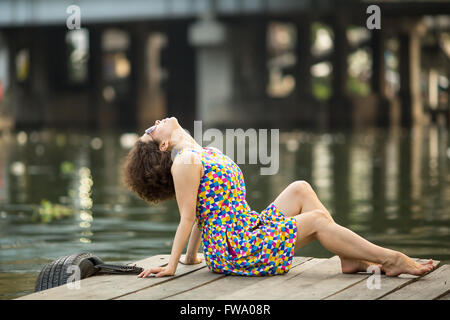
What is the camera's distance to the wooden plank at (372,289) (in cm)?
584

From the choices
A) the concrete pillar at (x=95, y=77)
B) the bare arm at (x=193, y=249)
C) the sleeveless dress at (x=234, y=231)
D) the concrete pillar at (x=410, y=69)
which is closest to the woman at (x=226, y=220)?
the sleeveless dress at (x=234, y=231)

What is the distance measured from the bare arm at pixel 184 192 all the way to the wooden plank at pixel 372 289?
107 cm

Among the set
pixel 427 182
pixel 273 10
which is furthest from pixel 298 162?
pixel 273 10

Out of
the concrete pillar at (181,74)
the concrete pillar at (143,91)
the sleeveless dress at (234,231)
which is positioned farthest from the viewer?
the concrete pillar at (143,91)

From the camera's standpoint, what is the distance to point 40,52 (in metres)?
46.7

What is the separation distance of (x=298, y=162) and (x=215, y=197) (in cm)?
1399

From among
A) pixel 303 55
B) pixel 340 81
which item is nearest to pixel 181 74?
pixel 303 55

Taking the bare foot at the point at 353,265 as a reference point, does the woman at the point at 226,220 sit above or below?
above

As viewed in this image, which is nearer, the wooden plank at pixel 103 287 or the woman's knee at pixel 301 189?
the wooden plank at pixel 103 287

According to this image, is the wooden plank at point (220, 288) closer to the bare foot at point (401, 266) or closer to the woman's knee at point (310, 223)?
the woman's knee at point (310, 223)

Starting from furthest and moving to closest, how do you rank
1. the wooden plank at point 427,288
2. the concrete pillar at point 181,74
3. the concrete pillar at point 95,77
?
the concrete pillar at point 95,77, the concrete pillar at point 181,74, the wooden plank at point 427,288

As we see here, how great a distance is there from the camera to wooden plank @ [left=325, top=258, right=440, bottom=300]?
5840 mm

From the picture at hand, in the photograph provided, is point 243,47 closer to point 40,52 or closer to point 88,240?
point 40,52

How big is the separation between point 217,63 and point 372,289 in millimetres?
34401
